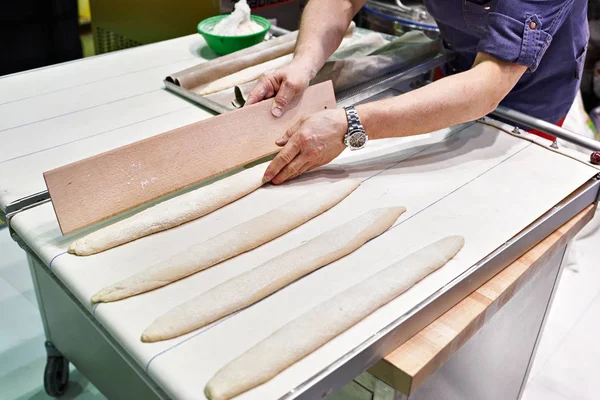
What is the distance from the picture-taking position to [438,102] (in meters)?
1.40

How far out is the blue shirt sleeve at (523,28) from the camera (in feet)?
4.39

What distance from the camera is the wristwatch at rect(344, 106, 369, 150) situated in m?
1.38

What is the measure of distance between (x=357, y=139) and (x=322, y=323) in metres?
0.57

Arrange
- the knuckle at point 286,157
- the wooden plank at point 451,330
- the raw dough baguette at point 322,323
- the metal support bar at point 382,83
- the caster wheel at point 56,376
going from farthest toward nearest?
the caster wheel at point 56,376 < the metal support bar at point 382,83 < the knuckle at point 286,157 < the wooden plank at point 451,330 < the raw dough baguette at point 322,323

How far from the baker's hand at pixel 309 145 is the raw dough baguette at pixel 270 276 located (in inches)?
8.6

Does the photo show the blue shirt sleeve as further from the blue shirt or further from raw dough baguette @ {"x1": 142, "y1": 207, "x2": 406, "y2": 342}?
raw dough baguette @ {"x1": 142, "y1": 207, "x2": 406, "y2": 342}

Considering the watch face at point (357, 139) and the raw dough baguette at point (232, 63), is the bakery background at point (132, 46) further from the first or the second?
the watch face at point (357, 139)

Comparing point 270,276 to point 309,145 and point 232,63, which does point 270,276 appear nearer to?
point 309,145

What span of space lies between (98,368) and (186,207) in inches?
28.4

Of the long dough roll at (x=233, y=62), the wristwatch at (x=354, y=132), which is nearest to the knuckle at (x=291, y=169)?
the wristwatch at (x=354, y=132)

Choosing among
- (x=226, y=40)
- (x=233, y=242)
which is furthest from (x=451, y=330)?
(x=226, y=40)

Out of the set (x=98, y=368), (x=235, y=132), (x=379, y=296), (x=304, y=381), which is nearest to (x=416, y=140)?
(x=235, y=132)

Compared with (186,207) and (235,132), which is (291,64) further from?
(186,207)

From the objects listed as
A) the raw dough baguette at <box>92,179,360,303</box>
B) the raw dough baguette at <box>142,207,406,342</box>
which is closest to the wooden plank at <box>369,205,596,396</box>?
the raw dough baguette at <box>142,207,406,342</box>
